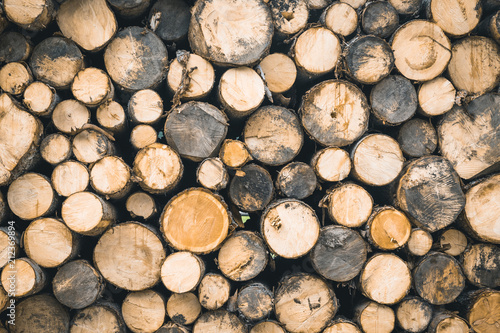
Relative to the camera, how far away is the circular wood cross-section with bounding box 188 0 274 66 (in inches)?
87.5

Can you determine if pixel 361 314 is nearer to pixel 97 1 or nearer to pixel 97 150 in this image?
pixel 97 150

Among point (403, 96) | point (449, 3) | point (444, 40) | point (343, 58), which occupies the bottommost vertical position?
point (403, 96)

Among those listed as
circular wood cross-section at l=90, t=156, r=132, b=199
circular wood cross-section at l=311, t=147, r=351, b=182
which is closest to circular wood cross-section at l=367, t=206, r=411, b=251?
circular wood cross-section at l=311, t=147, r=351, b=182

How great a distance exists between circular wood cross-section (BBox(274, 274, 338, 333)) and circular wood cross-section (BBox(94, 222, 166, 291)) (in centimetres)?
104

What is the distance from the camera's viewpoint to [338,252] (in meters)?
2.33

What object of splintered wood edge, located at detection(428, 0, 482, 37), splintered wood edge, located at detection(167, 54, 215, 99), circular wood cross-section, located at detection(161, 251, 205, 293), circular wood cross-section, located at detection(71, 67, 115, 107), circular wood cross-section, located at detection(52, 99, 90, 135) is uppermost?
splintered wood edge, located at detection(428, 0, 482, 37)

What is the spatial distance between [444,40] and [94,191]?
310cm

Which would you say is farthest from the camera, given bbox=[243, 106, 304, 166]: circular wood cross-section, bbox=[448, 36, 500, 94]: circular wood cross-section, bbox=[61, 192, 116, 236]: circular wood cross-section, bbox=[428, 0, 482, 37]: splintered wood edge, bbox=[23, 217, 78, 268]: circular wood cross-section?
bbox=[448, 36, 500, 94]: circular wood cross-section

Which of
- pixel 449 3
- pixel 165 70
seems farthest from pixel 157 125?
pixel 449 3

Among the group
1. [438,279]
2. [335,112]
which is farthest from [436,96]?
[438,279]

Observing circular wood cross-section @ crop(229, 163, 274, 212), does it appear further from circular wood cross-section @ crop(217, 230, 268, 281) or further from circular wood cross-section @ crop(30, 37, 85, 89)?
circular wood cross-section @ crop(30, 37, 85, 89)

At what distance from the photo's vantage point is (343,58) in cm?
240

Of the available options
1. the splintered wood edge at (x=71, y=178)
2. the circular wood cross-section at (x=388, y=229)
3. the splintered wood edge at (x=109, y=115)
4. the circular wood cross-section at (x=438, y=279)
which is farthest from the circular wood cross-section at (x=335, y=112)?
the splintered wood edge at (x=71, y=178)

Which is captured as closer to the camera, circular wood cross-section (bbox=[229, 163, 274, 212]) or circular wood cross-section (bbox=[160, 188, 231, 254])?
circular wood cross-section (bbox=[160, 188, 231, 254])
